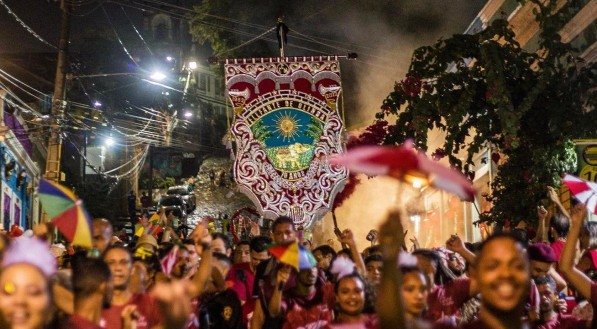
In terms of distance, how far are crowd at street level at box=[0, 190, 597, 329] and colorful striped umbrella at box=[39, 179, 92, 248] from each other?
0.16 meters

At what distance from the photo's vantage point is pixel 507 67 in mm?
11867

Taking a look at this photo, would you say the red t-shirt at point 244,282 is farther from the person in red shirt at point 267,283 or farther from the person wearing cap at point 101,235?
the person wearing cap at point 101,235

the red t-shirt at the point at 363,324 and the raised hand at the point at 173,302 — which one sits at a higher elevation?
the raised hand at the point at 173,302

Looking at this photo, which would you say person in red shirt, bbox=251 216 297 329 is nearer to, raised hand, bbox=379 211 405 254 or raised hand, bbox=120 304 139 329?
raised hand, bbox=120 304 139 329

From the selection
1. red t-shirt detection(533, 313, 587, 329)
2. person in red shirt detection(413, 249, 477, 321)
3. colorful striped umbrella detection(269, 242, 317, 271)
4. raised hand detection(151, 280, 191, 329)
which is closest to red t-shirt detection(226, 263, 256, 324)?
colorful striped umbrella detection(269, 242, 317, 271)

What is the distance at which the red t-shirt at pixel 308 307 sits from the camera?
275 inches

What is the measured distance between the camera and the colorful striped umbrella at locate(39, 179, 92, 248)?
6473mm

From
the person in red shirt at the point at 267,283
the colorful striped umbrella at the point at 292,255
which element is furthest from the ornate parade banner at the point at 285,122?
the colorful striped umbrella at the point at 292,255

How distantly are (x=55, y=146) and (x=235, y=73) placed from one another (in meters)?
8.19

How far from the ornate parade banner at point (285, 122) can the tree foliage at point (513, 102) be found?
120cm

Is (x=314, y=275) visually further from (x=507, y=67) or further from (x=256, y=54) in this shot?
(x=256, y=54)

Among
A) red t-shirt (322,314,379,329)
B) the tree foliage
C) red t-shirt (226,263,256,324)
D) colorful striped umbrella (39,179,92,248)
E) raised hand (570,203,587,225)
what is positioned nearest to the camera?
red t-shirt (322,314,379,329)

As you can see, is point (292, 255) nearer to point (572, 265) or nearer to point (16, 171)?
point (572, 265)

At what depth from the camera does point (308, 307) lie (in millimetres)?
7176
